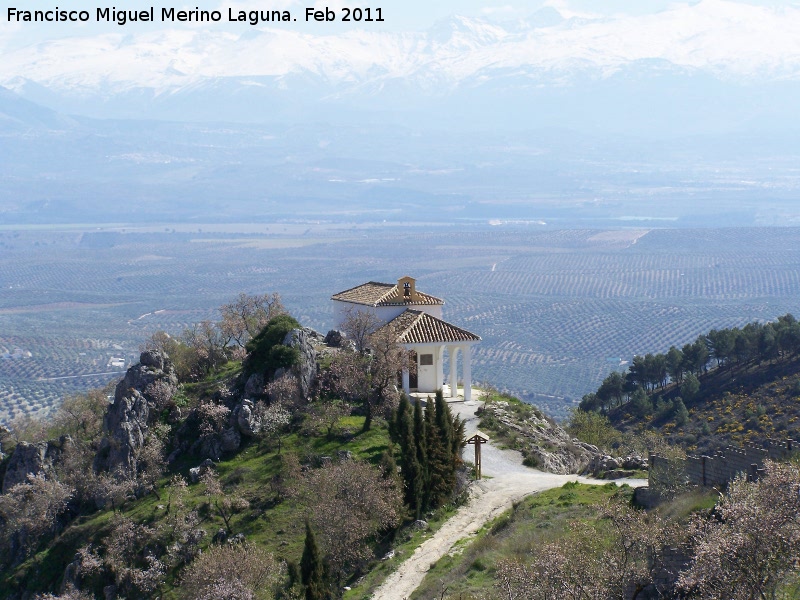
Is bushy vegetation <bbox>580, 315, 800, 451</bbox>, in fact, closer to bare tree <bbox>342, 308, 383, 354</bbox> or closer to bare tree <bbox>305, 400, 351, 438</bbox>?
bare tree <bbox>342, 308, 383, 354</bbox>

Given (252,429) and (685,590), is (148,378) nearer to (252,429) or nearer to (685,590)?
(252,429)

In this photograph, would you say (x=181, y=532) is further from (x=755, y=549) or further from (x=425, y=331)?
(x=755, y=549)

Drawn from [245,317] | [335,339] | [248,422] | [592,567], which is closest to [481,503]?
[248,422]

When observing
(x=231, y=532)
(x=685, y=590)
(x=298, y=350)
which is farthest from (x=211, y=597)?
(x=298, y=350)

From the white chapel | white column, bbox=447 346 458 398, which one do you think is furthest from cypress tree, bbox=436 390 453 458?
white column, bbox=447 346 458 398

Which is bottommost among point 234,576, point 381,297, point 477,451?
point 234,576

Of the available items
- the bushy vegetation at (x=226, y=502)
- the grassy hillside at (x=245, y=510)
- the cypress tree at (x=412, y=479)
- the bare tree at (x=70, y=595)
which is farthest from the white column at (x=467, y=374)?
the bare tree at (x=70, y=595)
